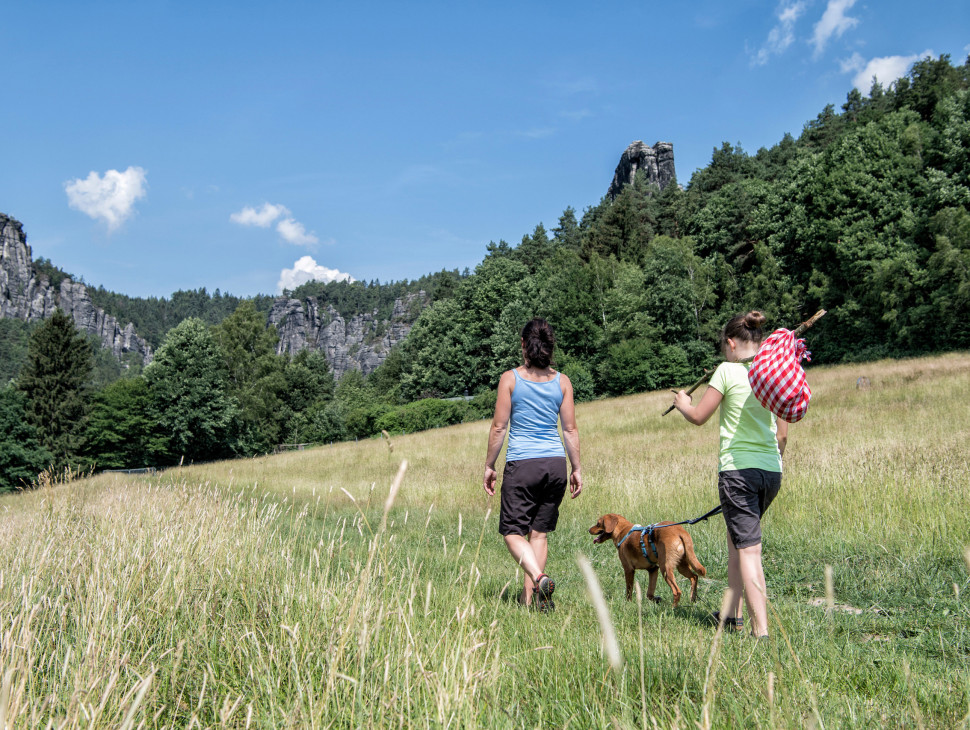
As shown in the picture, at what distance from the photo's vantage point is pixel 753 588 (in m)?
3.28

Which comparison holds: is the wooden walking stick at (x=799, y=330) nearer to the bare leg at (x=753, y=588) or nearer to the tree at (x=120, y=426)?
the bare leg at (x=753, y=588)

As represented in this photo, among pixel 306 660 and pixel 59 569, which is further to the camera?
pixel 59 569

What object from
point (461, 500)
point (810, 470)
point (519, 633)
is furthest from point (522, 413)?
point (461, 500)

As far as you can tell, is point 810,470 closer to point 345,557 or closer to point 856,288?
point 345,557

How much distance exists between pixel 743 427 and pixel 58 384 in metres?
47.7

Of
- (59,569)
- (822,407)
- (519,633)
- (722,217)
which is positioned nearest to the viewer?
(519,633)

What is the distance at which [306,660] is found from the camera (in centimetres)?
230

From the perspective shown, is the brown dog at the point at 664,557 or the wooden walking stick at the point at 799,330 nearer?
the wooden walking stick at the point at 799,330

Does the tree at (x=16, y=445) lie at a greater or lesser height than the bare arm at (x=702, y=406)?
lesser

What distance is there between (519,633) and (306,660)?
4.33 feet

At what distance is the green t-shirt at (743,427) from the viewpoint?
359 centimetres

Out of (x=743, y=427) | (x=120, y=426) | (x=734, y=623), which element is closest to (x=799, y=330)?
(x=743, y=427)

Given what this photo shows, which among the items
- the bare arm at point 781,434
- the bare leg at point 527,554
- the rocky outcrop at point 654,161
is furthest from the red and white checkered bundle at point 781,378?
the rocky outcrop at point 654,161

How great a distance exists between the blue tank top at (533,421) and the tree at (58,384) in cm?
4461
